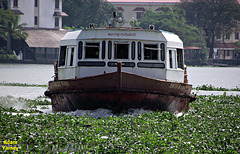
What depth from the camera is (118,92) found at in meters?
19.5

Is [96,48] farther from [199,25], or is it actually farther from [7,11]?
[199,25]

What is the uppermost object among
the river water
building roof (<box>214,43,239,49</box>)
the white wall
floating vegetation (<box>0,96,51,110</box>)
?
the white wall

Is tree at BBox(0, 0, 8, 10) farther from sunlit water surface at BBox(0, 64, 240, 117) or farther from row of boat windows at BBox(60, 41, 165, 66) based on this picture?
row of boat windows at BBox(60, 41, 165, 66)

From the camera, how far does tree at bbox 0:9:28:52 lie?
91.0 metres

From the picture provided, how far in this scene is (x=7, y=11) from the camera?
93500 millimetres

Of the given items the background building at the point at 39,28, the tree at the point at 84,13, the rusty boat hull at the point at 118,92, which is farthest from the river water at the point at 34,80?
the tree at the point at 84,13

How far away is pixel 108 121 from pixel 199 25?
371 feet

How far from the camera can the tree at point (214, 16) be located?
4830 inches

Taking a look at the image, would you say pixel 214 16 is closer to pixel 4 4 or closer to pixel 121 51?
pixel 4 4

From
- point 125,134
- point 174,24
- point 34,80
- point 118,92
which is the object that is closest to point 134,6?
point 174,24

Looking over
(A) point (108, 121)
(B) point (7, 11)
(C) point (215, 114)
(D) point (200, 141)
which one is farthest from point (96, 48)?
(B) point (7, 11)

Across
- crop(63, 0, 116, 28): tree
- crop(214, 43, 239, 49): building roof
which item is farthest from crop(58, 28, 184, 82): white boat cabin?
crop(214, 43, 239, 49): building roof

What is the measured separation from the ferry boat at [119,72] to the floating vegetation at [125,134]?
1.10 m

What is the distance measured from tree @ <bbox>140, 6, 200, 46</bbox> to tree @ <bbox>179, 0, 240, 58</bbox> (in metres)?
4.81
